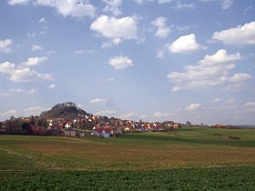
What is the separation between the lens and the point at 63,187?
17500 millimetres

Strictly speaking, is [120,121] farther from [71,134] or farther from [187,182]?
[187,182]

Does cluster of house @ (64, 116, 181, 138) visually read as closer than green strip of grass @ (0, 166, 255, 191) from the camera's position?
No

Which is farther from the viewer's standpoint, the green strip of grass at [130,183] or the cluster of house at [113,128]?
the cluster of house at [113,128]

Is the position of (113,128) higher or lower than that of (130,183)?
higher

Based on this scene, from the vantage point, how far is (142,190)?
55.3 feet

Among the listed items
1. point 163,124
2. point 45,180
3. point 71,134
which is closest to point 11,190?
point 45,180

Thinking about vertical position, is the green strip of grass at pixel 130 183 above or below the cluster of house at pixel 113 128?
below

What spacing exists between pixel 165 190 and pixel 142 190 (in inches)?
38.1

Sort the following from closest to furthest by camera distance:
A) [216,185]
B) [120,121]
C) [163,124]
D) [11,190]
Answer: [11,190]
[216,185]
[163,124]
[120,121]

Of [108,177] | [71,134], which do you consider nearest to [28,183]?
[108,177]

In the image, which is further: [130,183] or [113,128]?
[113,128]

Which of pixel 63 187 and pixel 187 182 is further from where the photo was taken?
pixel 187 182

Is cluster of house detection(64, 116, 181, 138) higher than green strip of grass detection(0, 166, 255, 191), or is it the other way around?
cluster of house detection(64, 116, 181, 138)

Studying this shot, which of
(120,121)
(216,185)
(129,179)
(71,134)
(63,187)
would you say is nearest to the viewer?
(63,187)
